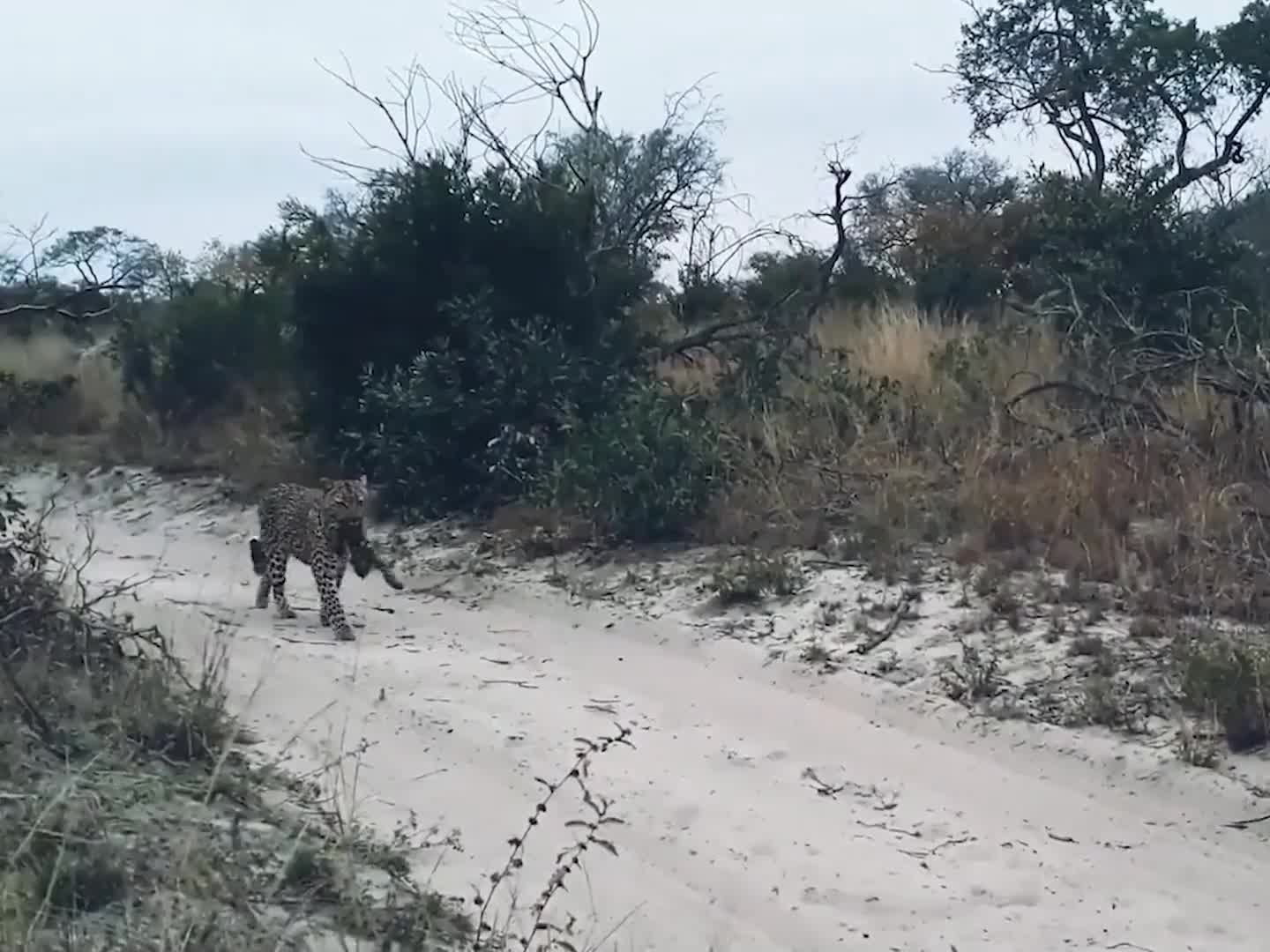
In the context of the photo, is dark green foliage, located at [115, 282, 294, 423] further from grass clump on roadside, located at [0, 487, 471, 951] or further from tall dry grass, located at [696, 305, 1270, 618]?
grass clump on roadside, located at [0, 487, 471, 951]

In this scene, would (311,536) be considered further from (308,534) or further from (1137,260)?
(1137,260)

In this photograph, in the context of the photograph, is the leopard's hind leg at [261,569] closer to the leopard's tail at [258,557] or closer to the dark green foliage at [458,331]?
the leopard's tail at [258,557]

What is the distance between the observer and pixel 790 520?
9273 millimetres

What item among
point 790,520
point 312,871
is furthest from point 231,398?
point 312,871

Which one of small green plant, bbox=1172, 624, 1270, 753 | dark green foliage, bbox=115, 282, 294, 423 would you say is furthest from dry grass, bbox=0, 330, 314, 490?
small green plant, bbox=1172, 624, 1270, 753

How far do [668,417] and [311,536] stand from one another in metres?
2.81

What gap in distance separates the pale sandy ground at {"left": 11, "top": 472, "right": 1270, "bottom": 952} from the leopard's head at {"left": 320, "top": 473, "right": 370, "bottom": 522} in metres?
0.63

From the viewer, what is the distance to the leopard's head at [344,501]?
28.9ft

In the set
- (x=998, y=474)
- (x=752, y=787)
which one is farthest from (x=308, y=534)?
(x=998, y=474)

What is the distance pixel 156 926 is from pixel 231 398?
12638 mm

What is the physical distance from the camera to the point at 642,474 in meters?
9.70

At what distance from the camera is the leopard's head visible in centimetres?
881

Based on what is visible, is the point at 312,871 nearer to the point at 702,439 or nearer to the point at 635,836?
the point at 635,836

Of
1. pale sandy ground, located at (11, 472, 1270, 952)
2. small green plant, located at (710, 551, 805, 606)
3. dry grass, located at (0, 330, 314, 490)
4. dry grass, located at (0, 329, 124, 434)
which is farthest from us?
dry grass, located at (0, 329, 124, 434)
